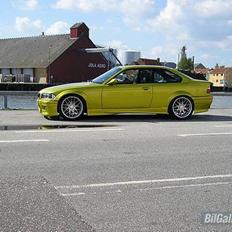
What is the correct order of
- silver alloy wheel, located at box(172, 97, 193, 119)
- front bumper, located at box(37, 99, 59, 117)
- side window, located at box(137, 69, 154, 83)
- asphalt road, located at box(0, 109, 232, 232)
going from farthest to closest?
silver alloy wheel, located at box(172, 97, 193, 119) < side window, located at box(137, 69, 154, 83) < front bumper, located at box(37, 99, 59, 117) < asphalt road, located at box(0, 109, 232, 232)

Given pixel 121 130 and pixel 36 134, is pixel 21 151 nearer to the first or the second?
pixel 36 134

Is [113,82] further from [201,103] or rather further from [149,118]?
[201,103]

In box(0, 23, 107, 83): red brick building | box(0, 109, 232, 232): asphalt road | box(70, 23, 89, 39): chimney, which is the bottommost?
box(0, 109, 232, 232): asphalt road

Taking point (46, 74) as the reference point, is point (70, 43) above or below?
above

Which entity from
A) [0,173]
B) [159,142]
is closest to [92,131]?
[159,142]

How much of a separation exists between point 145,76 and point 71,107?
2364mm

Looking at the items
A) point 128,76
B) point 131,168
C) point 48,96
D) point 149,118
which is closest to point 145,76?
point 128,76

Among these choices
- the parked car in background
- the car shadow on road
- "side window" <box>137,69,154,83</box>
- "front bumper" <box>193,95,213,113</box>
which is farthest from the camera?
"front bumper" <box>193,95,213,113</box>

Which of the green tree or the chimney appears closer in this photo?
the chimney

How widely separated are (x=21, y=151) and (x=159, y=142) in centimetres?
279

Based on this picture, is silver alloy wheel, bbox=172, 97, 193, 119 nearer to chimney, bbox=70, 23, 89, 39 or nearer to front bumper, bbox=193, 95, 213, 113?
front bumper, bbox=193, 95, 213, 113

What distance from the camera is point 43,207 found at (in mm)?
5652

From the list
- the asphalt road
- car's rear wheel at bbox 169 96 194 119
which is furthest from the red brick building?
the asphalt road

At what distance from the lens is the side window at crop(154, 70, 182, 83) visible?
1469 cm
